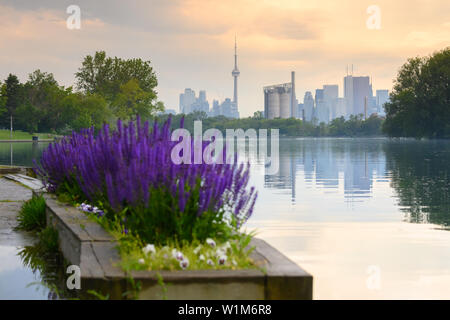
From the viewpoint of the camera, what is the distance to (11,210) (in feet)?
30.7

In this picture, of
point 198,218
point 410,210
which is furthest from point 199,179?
point 410,210

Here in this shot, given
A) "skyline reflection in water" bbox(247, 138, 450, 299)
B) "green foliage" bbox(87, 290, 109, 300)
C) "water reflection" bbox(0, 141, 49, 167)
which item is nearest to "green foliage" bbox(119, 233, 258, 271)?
"green foliage" bbox(87, 290, 109, 300)

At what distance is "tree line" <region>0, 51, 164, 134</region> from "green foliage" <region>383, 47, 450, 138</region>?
115ft

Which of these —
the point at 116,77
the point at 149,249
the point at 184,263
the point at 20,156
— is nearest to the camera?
the point at 184,263

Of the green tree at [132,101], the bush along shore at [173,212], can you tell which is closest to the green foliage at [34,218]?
the bush along shore at [173,212]

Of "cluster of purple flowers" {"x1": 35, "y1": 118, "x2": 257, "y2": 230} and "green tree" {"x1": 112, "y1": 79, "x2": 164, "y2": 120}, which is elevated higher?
"green tree" {"x1": 112, "y1": 79, "x2": 164, "y2": 120}

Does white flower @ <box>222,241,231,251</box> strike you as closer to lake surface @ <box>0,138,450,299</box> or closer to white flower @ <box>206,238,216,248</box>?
white flower @ <box>206,238,216,248</box>

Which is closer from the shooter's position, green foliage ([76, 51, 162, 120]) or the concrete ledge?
the concrete ledge

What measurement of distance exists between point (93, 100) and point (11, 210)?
72445 mm

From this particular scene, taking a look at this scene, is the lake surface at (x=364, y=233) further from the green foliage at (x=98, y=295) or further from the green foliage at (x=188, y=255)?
the green foliage at (x=98, y=295)

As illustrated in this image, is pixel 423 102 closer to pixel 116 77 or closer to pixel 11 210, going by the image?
pixel 116 77

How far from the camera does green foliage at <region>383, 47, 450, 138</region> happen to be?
70938 mm

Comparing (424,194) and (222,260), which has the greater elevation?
(222,260)

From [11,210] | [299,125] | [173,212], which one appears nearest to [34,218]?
[11,210]
